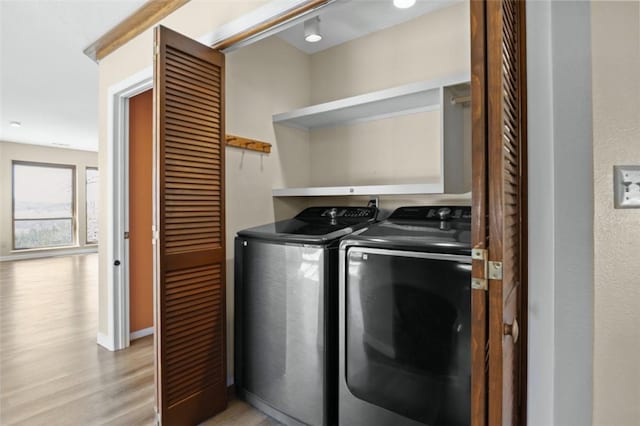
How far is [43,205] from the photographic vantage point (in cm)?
778

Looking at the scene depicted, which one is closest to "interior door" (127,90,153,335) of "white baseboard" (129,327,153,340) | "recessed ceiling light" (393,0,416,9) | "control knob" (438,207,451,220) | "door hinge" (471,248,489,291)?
"white baseboard" (129,327,153,340)

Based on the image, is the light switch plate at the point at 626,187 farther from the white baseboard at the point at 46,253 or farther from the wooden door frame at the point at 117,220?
the white baseboard at the point at 46,253

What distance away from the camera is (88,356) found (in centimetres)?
272

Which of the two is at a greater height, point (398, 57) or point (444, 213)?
point (398, 57)

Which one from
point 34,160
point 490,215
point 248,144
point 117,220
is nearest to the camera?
point 490,215

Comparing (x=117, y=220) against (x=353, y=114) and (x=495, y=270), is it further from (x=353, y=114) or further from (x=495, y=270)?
(x=495, y=270)

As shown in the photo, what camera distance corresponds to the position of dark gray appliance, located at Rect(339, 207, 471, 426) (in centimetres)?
132

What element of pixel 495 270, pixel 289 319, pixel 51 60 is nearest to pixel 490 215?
pixel 495 270

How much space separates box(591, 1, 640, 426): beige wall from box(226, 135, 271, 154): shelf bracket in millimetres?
1768

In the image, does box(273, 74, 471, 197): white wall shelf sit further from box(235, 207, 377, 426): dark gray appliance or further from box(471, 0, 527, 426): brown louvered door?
box(471, 0, 527, 426): brown louvered door

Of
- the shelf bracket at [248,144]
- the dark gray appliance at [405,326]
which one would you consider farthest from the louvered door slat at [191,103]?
the dark gray appliance at [405,326]

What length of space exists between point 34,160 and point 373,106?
857cm

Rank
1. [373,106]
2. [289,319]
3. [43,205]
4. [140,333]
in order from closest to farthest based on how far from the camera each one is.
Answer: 1. [289,319]
2. [373,106]
3. [140,333]
4. [43,205]

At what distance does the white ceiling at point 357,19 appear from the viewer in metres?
2.18
